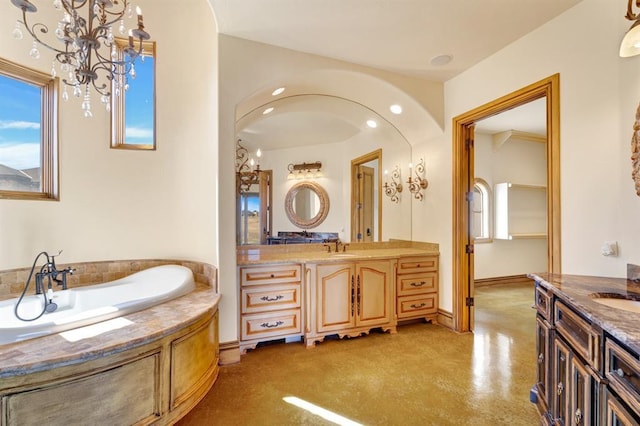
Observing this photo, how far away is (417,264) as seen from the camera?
3.39m

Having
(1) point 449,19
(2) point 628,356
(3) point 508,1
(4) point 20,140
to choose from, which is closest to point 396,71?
(1) point 449,19

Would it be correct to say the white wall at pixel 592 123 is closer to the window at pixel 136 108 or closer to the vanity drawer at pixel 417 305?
the vanity drawer at pixel 417 305

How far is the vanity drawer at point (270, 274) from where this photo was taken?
8.72 ft

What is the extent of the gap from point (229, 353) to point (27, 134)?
246 centimetres

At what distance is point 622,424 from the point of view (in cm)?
96

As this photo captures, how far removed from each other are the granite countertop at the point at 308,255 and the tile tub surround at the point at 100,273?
335 mm

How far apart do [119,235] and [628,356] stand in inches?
131

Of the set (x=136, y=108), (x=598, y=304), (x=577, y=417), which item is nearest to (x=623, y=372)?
(x=598, y=304)


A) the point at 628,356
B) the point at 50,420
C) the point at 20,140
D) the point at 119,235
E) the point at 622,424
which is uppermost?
the point at 20,140

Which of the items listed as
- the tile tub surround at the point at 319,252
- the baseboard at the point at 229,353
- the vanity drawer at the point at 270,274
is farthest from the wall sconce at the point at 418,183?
the baseboard at the point at 229,353

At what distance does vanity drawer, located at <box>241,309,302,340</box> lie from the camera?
8.77 ft

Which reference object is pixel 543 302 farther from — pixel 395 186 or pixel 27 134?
pixel 27 134

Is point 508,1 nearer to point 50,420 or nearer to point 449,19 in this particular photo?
point 449,19

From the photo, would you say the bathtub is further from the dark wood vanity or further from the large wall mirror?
the dark wood vanity
